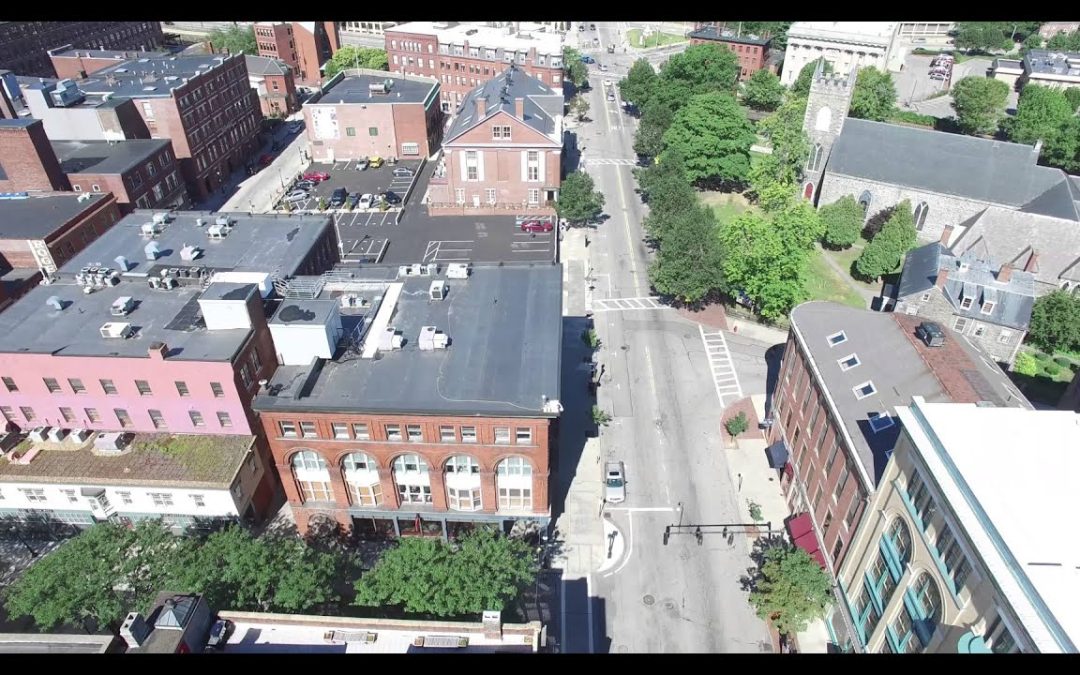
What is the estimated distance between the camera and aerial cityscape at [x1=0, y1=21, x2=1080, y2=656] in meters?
36.0

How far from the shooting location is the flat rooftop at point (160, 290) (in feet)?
157

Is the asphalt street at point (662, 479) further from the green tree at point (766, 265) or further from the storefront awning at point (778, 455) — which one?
the green tree at point (766, 265)

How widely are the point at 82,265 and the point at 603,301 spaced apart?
5087cm

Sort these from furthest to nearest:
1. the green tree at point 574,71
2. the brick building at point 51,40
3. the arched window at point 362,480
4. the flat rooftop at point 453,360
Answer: the green tree at point 574,71
the brick building at point 51,40
the arched window at point 362,480
the flat rooftop at point 453,360

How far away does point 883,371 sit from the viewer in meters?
46.3

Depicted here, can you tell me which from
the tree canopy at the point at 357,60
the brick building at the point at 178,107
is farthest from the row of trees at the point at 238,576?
the tree canopy at the point at 357,60

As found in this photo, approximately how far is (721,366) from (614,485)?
812 inches

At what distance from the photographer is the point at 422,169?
110 meters

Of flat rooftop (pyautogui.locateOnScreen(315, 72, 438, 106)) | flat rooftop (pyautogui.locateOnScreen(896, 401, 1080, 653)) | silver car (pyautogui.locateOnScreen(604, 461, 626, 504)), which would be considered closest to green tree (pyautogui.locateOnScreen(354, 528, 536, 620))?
silver car (pyautogui.locateOnScreen(604, 461, 626, 504))

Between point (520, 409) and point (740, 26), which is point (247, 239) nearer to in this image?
point (520, 409)

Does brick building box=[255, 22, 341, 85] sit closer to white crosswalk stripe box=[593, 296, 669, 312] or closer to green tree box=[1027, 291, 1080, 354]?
white crosswalk stripe box=[593, 296, 669, 312]

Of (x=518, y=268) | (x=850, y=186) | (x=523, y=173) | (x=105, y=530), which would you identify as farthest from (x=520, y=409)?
(x=850, y=186)

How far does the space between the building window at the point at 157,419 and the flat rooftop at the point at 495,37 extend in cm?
9646

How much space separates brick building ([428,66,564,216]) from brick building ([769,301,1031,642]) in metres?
47.8
